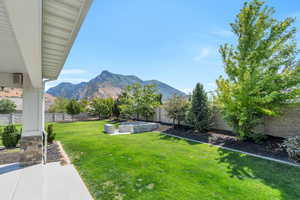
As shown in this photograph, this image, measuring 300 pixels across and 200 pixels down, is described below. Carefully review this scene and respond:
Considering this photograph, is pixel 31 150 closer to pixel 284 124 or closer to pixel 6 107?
pixel 284 124

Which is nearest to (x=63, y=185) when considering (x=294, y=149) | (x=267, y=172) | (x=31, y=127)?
(x=31, y=127)

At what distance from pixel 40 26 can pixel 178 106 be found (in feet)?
34.1

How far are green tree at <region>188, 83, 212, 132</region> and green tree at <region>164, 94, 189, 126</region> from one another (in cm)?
101

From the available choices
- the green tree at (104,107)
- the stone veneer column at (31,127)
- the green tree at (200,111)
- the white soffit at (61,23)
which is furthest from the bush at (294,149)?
the green tree at (104,107)

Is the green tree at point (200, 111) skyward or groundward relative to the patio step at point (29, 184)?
skyward

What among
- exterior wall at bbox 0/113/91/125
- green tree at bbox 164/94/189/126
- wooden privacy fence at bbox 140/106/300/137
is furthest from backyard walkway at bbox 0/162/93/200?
exterior wall at bbox 0/113/91/125

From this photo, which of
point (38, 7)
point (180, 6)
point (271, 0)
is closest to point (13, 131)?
point (38, 7)

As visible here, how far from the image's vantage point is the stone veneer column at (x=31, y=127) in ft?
13.5

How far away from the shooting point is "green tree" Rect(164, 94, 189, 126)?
36.4ft

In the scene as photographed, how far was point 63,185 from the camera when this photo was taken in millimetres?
3471

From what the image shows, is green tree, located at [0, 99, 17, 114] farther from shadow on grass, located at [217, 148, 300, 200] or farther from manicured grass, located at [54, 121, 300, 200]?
shadow on grass, located at [217, 148, 300, 200]

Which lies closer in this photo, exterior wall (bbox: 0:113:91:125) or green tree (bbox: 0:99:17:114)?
exterior wall (bbox: 0:113:91:125)

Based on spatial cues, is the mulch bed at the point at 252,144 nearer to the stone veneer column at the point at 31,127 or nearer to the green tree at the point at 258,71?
the green tree at the point at 258,71

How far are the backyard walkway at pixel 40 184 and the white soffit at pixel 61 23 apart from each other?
2663 mm
